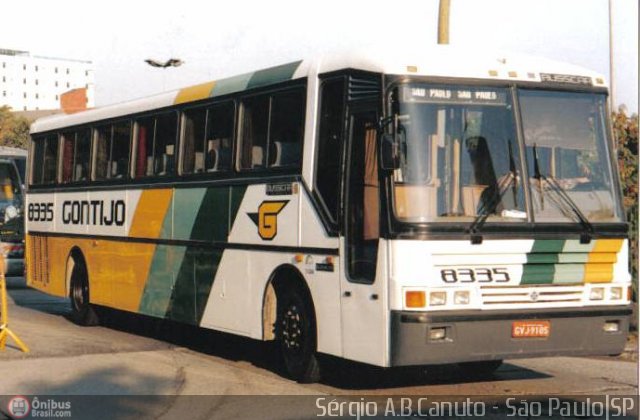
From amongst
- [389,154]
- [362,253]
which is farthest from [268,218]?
[389,154]

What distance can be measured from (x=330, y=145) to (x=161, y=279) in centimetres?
428

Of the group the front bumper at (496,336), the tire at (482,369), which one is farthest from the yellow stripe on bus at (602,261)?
the tire at (482,369)

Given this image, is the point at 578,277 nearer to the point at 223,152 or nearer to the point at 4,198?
the point at 223,152

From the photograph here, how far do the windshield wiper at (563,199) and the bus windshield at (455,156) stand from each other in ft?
0.69

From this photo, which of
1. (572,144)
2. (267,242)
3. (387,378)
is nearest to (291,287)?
(267,242)

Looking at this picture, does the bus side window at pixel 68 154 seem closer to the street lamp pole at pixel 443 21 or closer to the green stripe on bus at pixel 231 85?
the green stripe on bus at pixel 231 85

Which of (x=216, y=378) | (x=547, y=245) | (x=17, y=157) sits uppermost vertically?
(x=17, y=157)

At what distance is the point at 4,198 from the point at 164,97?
533 inches

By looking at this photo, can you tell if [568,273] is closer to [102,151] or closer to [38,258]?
[102,151]

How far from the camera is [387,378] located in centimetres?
1162

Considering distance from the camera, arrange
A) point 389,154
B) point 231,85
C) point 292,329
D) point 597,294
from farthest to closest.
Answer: point 231,85 < point 292,329 < point 597,294 < point 389,154

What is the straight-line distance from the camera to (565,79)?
1041cm

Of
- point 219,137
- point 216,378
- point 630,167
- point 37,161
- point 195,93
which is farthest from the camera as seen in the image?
point 37,161

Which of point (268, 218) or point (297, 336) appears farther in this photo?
point (268, 218)
